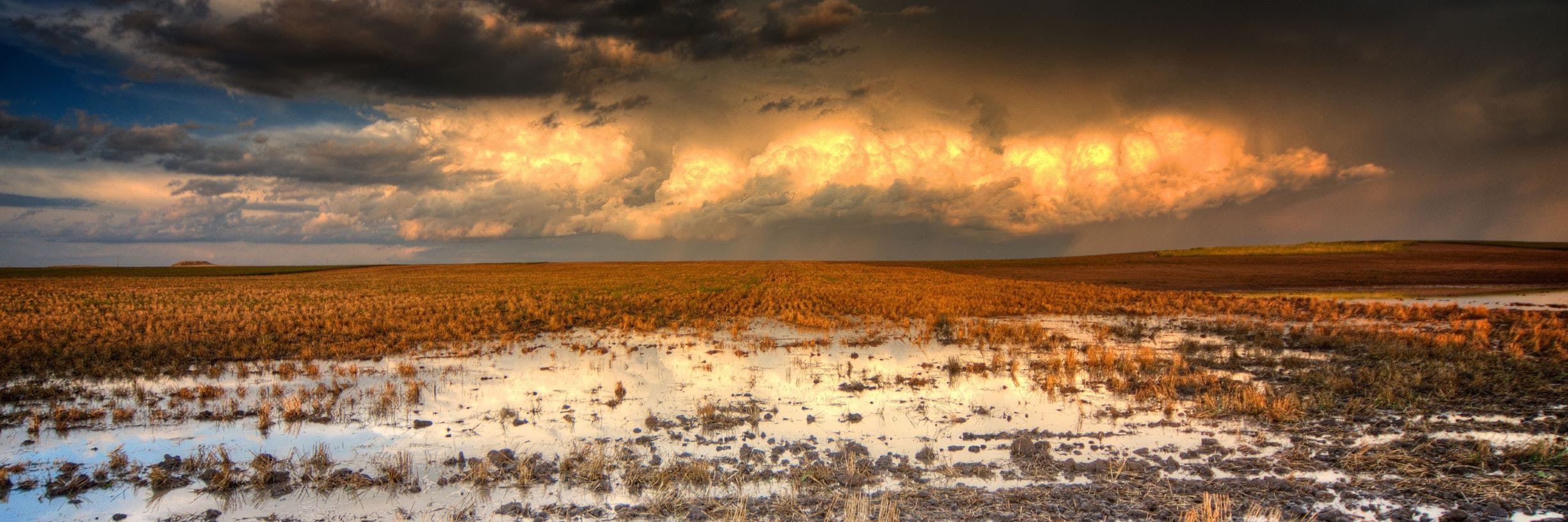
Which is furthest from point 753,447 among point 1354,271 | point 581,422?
point 1354,271

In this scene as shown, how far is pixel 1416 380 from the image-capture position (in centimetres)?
1142

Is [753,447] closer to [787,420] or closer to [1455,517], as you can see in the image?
[787,420]

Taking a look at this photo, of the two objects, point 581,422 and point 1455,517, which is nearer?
point 1455,517

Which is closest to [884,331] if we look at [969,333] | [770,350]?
[969,333]

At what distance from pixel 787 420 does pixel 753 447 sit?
142 centimetres

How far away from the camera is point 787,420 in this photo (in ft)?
31.9

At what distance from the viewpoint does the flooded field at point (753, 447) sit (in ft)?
20.7

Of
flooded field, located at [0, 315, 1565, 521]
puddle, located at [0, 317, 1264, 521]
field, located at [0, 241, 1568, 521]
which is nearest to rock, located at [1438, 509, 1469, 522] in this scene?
flooded field, located at [0, 315, 1565, 521]

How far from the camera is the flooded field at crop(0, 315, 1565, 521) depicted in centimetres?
630

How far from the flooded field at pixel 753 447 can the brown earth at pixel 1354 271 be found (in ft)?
130

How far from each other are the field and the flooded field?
0.05 meters

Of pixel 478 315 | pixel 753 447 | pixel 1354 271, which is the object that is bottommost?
pixel 753 447

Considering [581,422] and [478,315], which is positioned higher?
[478,315]

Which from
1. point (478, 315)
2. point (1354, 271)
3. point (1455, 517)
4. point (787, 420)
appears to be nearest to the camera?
point (1455, 517)
